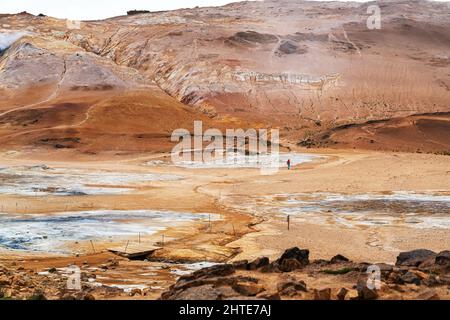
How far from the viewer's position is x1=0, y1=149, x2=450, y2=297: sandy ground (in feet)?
54.6

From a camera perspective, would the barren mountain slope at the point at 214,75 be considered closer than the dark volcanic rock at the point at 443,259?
No

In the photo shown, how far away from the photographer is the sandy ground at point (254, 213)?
16656 millimetres

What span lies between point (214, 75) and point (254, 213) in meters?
56.8

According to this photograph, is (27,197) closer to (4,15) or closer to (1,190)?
(1,190)

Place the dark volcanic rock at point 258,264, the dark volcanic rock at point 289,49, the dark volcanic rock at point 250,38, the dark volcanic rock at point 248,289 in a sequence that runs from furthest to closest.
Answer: the dark volcanic rock at point 250,38 → the dark volcanic rock at point 289,49 → the dark volcanic rock at point 258,264 → the dark volcanic rock at point 248,289

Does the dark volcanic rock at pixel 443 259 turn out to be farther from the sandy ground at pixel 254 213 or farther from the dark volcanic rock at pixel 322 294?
the sandy ground at pixel 254 213

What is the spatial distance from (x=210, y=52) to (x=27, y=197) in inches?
2400

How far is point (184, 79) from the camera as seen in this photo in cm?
8100

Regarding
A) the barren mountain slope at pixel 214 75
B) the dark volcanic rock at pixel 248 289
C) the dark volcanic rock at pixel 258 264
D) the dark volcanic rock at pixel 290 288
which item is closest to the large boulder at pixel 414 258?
the dark volcanic rock at pixel 258 264

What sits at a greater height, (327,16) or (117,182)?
(327,16)

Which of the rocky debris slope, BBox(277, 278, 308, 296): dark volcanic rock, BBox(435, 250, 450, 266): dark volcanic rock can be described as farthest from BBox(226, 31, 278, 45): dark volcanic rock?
BBox(277, 278, 308, 296): dark volcanic rock

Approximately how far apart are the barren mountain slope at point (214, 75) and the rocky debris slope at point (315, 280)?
46.5 meters
